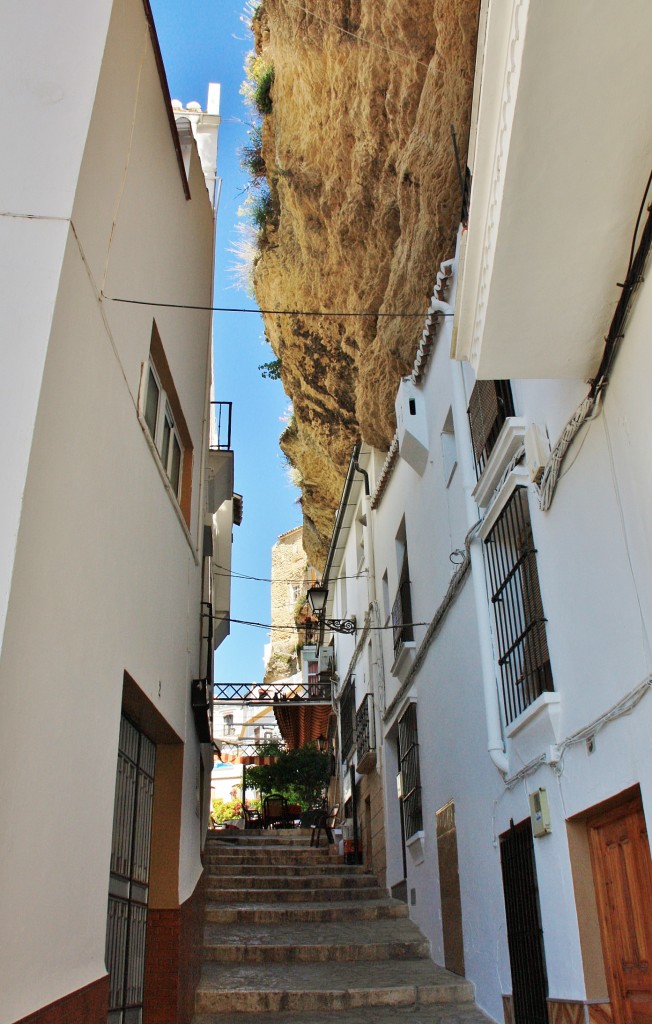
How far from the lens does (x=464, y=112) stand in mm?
8883

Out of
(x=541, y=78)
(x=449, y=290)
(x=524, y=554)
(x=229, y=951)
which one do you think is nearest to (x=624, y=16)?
(x=541, y=78)

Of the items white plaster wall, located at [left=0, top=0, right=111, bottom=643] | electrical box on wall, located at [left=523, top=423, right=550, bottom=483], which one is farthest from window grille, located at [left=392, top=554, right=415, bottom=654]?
white plaster wall, located at [left=0, top=0, right=111, bottom=643]

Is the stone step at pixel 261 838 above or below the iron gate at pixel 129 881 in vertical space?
above

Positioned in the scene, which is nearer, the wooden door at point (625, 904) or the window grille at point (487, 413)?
the wooden door at point (625, 904)

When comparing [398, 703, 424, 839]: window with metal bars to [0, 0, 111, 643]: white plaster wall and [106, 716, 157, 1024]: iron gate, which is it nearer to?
[106, 716, 157, 1024]: iron gate

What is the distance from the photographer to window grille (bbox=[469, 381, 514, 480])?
283 inches

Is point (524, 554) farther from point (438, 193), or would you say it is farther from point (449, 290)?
point (438, 193)

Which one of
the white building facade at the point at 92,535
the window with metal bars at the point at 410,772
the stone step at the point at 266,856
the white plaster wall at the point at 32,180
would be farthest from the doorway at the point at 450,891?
the white plaster wall at the point at 32,180

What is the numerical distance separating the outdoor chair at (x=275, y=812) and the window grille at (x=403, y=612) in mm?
11527

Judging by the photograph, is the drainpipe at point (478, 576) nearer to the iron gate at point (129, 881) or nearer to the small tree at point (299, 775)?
the iron gate at point (129, 881)

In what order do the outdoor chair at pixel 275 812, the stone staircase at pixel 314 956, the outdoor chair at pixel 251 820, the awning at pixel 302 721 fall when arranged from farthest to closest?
the awning at pixel 302 721, the outdoor chair at pixel 251 820, the outdoor chair at pixel 275 812, the stone staircase at pixel 314 956

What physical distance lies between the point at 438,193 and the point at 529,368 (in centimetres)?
506

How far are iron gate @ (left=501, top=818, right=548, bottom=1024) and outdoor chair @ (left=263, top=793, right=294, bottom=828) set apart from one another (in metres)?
16.0

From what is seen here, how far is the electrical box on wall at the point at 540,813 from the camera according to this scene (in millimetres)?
5638
